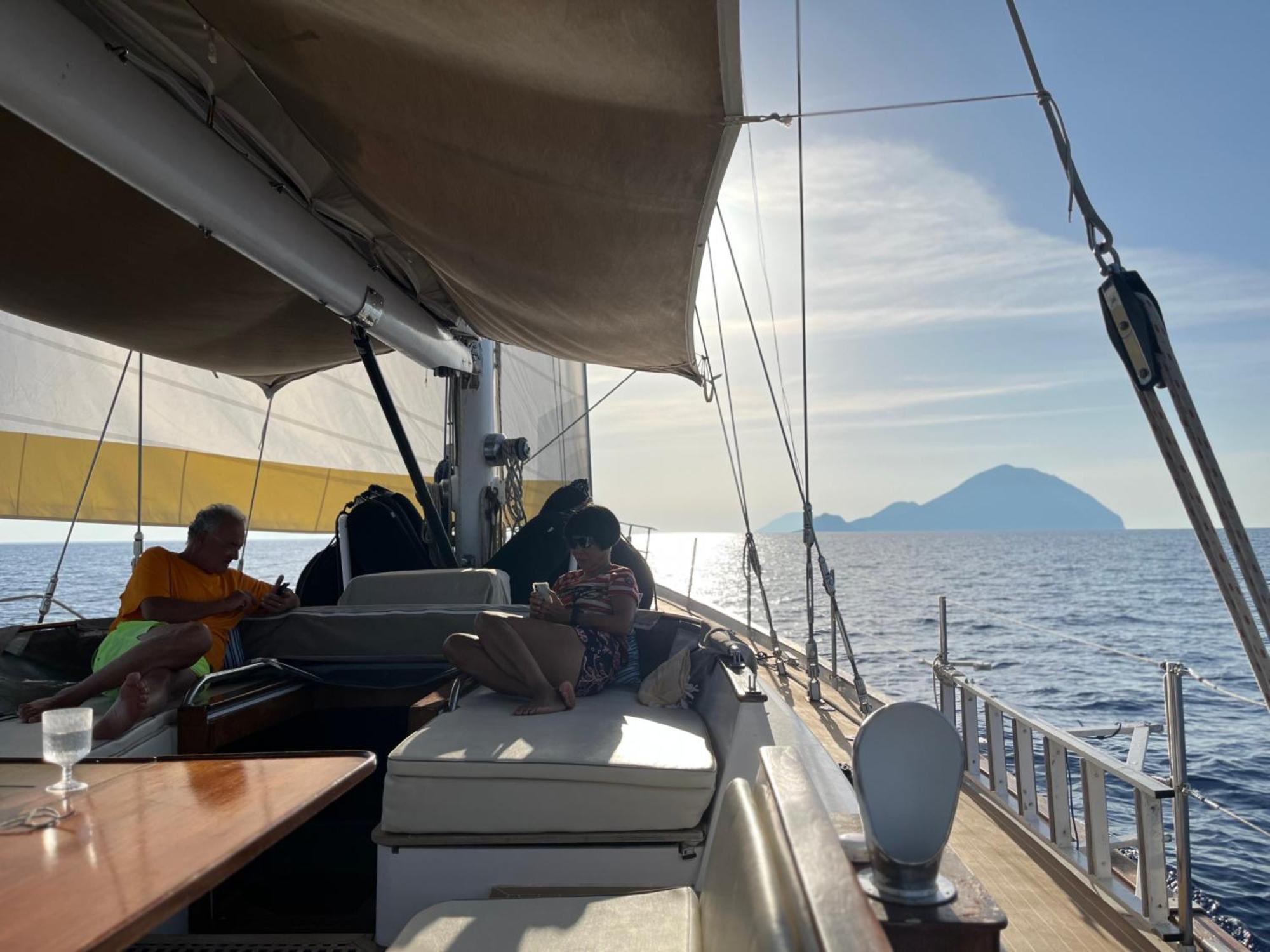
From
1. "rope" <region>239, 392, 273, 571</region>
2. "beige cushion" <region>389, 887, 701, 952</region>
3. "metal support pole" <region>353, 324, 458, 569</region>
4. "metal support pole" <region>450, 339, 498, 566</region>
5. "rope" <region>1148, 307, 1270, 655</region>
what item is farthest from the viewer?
"rope" <region>239, 392, 273, 571</region>

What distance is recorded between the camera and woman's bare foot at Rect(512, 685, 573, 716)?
2535 mm

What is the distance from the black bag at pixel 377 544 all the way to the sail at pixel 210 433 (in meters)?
1.77

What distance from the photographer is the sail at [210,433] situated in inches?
210

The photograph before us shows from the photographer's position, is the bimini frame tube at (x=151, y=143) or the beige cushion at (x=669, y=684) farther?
the beige cushion at (x=669, y=684)

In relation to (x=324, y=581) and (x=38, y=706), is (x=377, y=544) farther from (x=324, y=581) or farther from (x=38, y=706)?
(x=38, y=706)

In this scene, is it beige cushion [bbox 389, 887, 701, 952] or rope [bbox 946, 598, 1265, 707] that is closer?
beige cushion [bbox 389, 887, 701, 952]

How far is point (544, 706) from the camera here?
8.41ft

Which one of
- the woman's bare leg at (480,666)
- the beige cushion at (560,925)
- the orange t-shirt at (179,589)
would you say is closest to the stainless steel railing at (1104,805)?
the beige cushion at (560,925)

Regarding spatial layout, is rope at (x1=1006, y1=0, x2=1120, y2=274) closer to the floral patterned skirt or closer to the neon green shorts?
the floral patterned skirt

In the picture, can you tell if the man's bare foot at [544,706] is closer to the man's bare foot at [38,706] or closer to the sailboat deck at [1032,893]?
the sailboat deck at [1032,893]

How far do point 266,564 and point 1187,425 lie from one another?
48.7m

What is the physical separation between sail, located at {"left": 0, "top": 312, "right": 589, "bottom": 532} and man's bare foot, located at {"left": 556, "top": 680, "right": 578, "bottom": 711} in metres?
4.03

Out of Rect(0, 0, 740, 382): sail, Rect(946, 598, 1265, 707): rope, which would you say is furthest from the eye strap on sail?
Rect(0, 0, 740, 382): sail

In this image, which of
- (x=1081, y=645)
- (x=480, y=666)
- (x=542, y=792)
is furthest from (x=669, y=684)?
(x=1081, y=645)
